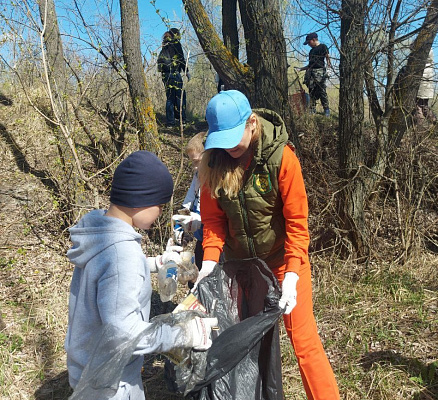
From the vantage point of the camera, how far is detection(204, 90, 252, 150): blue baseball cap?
177 centimetres

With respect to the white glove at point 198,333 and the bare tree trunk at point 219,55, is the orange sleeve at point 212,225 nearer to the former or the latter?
the white glove at point 198,333

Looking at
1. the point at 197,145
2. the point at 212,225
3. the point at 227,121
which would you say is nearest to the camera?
the point at 227,121

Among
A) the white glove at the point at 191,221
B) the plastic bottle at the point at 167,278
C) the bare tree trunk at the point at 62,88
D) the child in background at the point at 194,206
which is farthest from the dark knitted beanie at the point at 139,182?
the bare tree trunk at the point at 62,88

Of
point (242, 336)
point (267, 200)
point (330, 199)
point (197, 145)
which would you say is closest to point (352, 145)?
point (330, 199)

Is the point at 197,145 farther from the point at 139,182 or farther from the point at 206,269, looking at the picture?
the point at 139,182

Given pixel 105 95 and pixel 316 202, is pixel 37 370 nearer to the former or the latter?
pixel 316 202

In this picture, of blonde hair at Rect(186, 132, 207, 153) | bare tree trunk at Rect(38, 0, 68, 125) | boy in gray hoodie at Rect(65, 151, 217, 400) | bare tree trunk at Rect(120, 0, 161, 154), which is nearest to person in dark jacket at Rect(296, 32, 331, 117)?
blonde hair at Rect(186, 132, 207, 153)

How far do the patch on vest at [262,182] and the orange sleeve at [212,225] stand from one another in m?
0.28

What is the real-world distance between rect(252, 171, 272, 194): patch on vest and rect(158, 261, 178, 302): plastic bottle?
0.60 meters

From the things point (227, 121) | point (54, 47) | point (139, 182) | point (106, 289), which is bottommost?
point (106, 289)

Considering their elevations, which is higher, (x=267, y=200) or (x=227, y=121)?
(x=227, y=121)

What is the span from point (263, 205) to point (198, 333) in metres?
0.77

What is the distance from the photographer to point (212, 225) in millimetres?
2131

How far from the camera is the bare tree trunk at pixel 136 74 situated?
461 centimetres
